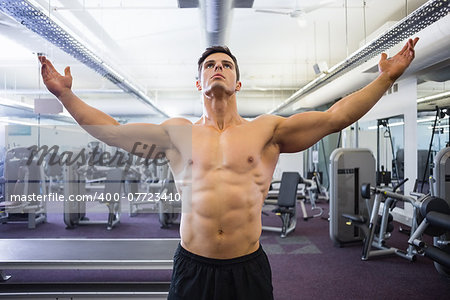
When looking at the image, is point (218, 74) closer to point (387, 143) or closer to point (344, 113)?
point (344, 113)

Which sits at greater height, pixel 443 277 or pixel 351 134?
pixel 351 134

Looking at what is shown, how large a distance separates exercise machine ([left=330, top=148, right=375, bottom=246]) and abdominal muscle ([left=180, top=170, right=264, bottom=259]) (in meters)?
3.00

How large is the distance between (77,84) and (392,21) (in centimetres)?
789

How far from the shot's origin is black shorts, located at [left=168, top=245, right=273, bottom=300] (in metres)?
1.08

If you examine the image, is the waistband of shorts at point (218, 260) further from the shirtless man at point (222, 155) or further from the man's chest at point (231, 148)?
the man's chest at point (231, 148)

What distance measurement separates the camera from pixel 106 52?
5.76m

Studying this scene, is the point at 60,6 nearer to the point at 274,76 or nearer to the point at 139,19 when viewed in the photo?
the point at 139,19

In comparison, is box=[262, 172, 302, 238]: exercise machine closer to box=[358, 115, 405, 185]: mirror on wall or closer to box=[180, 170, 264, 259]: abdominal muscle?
box=[358, 115, 405, 185]: mirror on wall

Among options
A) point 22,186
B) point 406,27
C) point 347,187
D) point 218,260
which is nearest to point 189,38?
point 406,27

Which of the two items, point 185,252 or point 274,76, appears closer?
point 185,252

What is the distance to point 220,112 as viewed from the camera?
1268mm

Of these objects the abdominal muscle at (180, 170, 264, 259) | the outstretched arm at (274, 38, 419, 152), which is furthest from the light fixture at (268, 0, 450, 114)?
the abdominal muscle at (180, 170, 264, 259)

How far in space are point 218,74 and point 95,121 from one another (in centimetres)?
53

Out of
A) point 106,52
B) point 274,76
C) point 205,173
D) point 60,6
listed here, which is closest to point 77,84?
point 106,52
